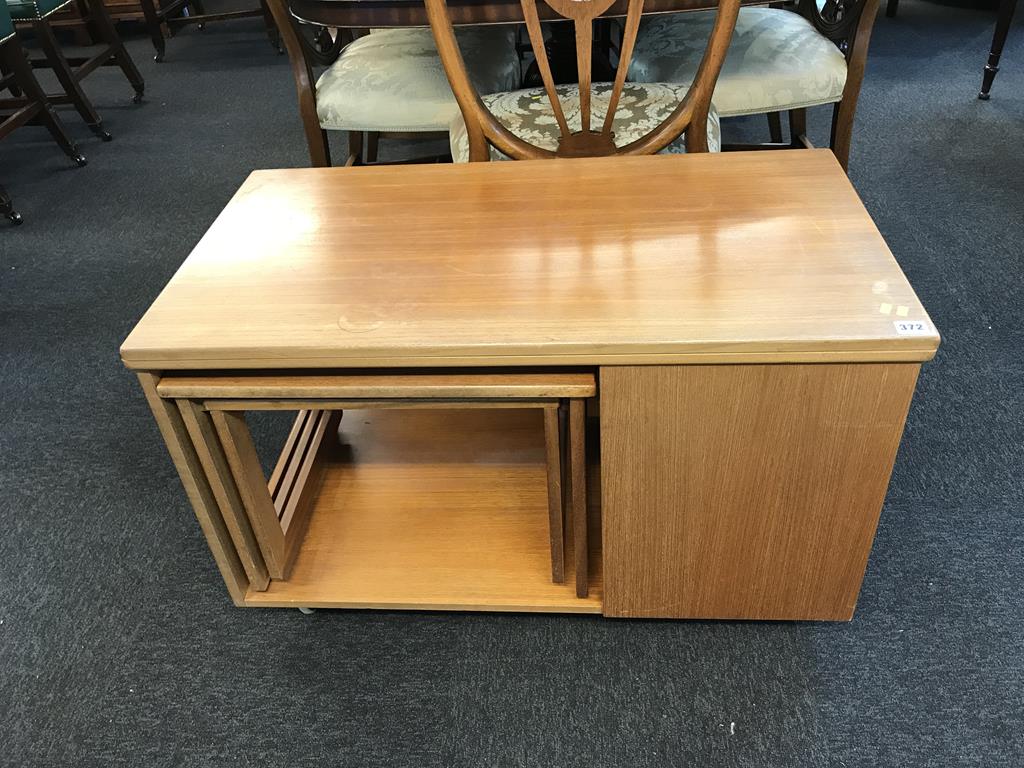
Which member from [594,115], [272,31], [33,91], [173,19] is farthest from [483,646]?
[173,19]

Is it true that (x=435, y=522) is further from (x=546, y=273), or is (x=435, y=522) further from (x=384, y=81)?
(x=384, y=81)

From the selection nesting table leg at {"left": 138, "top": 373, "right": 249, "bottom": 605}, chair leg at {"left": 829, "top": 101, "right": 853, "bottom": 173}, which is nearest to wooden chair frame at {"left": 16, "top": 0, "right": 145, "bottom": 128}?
nesting table leg at {"left": 138, "top": 373, "right": 249, "bottom": 605}

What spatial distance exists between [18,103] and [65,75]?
16 cm

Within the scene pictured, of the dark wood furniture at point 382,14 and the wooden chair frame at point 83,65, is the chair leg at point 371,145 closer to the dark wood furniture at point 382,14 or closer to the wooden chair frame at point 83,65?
the dark wood furniture at point 382,14

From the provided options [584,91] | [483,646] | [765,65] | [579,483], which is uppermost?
[584,91]

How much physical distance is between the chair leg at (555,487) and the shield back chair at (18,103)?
74.5 inches

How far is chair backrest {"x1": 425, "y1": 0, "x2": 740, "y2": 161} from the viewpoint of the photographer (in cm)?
109

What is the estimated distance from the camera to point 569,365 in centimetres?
78

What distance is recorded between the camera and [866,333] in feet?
2.33

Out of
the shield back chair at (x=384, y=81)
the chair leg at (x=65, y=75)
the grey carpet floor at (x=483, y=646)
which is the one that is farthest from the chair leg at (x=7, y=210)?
the shield back chair at (x=384, y=81)

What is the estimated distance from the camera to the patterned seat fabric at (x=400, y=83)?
1.55 m

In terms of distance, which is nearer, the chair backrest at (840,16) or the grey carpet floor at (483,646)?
the grey carpet floor at (483,646)

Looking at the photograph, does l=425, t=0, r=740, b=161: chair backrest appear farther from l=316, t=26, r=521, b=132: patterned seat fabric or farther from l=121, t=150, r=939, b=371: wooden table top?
l=316, t=26, r=521, b=132: patterned seat fabric

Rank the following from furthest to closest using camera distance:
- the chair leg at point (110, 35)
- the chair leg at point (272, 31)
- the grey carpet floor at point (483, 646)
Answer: the chair leg at point (272, 31), the chair leg at point (110, 35), the grey carpet floor at point (483, 646)
